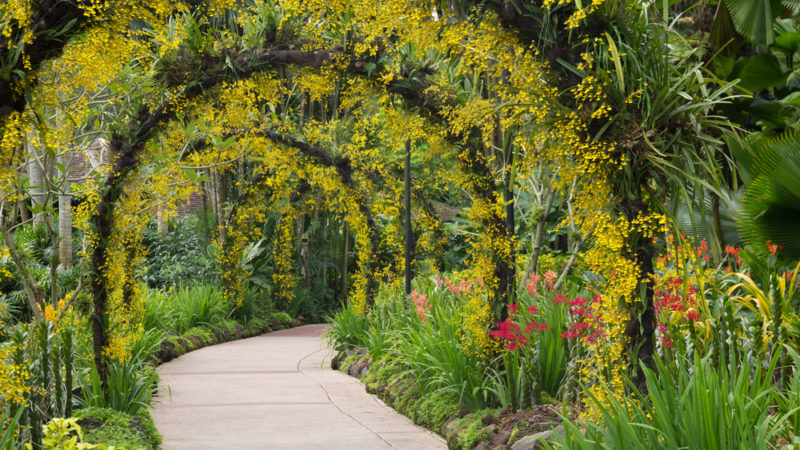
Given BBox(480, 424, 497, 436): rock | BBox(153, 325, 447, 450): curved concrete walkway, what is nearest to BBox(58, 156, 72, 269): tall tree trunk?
BBox(153, 325, 447, 450): curved concrete walkway

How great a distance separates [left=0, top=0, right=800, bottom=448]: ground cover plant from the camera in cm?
427

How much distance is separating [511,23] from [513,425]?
3.04m

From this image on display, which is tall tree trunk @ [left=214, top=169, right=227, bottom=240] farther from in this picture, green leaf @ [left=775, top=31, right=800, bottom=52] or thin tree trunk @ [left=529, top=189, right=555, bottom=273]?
green leaf @ [left=775, top=31, right=800, bottom=52]

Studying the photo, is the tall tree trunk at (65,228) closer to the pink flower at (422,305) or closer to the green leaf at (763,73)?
the pink flower at (422,305)

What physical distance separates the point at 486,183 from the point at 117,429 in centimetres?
399

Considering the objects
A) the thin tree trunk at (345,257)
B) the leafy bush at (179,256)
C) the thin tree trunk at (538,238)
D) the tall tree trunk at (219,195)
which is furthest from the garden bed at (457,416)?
the thin tree trunk at (345,257)

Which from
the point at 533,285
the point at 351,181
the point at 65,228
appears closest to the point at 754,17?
the point at 533,285

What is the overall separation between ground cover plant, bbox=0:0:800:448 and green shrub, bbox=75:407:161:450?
0.12 metres

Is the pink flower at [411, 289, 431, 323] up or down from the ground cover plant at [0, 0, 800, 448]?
down

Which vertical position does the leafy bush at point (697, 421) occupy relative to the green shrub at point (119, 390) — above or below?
above

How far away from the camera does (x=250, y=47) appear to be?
7648 mm

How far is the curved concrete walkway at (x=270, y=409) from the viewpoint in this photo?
666 cm

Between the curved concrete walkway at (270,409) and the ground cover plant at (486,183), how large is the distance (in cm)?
47

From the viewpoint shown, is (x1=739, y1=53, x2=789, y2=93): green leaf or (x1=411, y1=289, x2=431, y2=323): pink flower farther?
(x1=411, y1=289, x2=431, y2=323): pink flower
